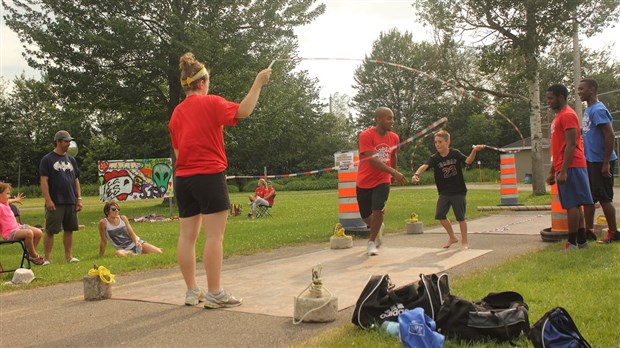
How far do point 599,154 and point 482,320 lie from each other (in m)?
4.86

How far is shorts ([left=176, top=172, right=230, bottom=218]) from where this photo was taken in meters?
5.13

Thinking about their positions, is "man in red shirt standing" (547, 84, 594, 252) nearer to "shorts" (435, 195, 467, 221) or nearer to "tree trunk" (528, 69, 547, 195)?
"shorts" (435, 195, 467, 221)

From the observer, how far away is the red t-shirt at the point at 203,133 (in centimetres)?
518

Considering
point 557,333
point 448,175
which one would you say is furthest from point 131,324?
point 448,175

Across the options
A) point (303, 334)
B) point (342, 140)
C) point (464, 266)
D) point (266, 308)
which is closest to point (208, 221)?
point (266, 308)

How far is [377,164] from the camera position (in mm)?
8078

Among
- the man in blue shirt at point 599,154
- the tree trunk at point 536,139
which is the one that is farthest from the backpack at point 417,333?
the tree trunk at point 536,139

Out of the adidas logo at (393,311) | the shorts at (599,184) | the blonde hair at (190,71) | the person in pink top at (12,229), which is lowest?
the adidas logo at (393,311)

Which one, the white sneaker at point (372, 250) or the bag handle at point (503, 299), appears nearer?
the bag handle at point (503, 299)

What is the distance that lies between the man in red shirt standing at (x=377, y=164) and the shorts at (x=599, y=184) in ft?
8.29

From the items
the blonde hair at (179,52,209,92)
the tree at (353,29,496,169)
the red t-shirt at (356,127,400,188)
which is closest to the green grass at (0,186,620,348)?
the red t-shirt at (356,127,400,188)

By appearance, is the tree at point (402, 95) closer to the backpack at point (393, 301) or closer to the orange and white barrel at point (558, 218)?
the orange and white barrel at point (558, 218)

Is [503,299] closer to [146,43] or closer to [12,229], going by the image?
[12,229]

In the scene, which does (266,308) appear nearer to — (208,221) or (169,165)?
(208,221)
